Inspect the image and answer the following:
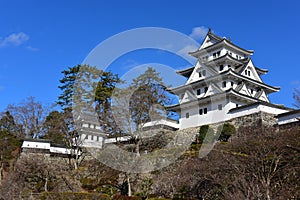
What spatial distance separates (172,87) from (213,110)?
176 inches

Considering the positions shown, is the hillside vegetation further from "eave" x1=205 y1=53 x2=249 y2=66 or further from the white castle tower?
"eave" x1=205 y1=53 x2=249 y2=66

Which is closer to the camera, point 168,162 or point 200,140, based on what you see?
point 168,162

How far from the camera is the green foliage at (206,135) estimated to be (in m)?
20.1

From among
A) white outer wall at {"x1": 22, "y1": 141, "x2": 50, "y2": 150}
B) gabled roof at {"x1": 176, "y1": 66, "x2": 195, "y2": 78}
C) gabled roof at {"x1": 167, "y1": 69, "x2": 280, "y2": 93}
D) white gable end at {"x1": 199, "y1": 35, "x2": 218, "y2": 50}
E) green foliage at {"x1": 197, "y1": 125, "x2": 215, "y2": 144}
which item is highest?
white gable end at {"x1": 199, "y1": 35, "x2": 218, "y2": 50}

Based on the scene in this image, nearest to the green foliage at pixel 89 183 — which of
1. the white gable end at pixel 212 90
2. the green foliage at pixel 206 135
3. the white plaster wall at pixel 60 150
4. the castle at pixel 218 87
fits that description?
the white plaster wall at pixel 60 150

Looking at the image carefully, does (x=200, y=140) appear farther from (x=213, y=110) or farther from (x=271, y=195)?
(x=271, y=195)

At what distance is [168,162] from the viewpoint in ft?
57.9

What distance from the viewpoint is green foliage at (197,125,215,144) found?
65.8ft

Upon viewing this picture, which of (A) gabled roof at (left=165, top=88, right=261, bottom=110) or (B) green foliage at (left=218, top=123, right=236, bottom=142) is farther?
(A) gabled roof at (left=165, top=88, right=261, bottom=110)

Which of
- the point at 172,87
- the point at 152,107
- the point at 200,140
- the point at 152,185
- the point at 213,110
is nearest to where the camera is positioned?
the point at 152,185

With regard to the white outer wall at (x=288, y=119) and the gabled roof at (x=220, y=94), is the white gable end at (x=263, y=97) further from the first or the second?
the white outer wall at (x=288, y=119)

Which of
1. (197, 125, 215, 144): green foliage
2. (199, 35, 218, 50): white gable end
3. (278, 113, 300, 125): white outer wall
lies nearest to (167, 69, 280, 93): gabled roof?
(199, 35, 218, 50): white gable end

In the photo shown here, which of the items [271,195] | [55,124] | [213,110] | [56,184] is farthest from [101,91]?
[271,195]

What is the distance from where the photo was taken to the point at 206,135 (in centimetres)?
2041
